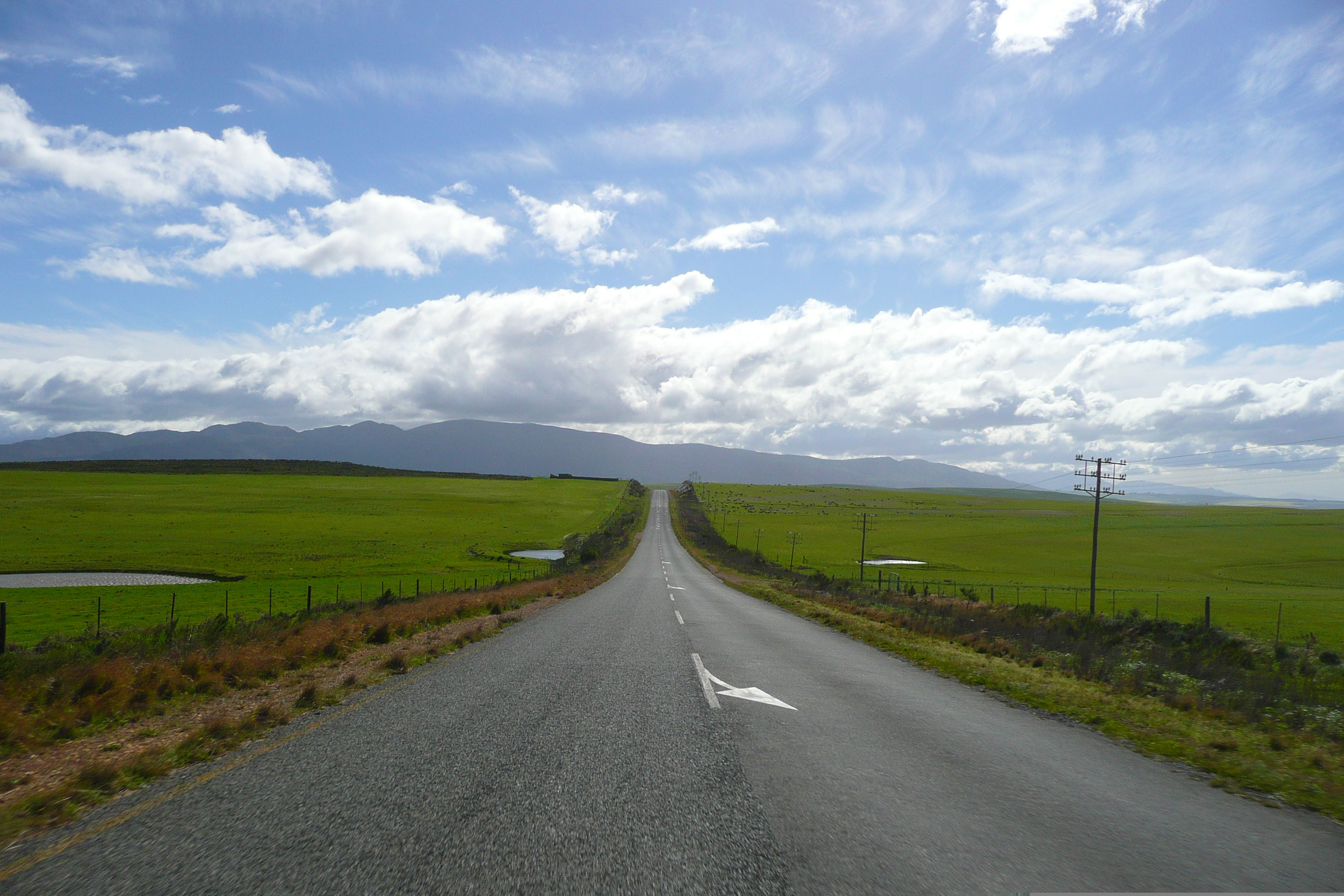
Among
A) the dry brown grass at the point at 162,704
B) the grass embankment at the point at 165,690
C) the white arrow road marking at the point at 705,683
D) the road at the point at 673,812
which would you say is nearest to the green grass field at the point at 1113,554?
the white arrow road marking at the point at 705,683

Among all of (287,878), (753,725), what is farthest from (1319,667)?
(287,878)

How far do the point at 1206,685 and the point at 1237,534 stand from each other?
118 meters

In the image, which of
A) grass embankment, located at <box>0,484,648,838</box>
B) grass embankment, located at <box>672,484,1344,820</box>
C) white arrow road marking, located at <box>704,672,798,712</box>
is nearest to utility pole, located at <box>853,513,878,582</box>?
grass embankment, located at <box>672,484,1344,820</box>

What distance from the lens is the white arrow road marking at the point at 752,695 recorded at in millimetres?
Answer: 9656

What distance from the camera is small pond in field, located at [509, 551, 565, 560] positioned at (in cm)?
7100

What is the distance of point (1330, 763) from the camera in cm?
765

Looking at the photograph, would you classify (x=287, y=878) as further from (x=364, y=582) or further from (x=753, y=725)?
(x=364, y=582)

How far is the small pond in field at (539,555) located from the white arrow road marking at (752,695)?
60.4m

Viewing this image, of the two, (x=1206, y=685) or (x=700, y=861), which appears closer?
(x=700, y=861)

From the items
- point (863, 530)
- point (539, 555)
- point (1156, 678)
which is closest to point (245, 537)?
point (539, 555)

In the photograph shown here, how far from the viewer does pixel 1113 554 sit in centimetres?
8388

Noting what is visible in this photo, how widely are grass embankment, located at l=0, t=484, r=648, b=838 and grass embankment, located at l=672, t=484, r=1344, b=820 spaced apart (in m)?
11.3

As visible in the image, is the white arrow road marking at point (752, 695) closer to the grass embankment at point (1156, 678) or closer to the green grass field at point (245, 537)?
the grass embankment at point (1156, 678)

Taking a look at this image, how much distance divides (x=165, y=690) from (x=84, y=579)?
5655cm
